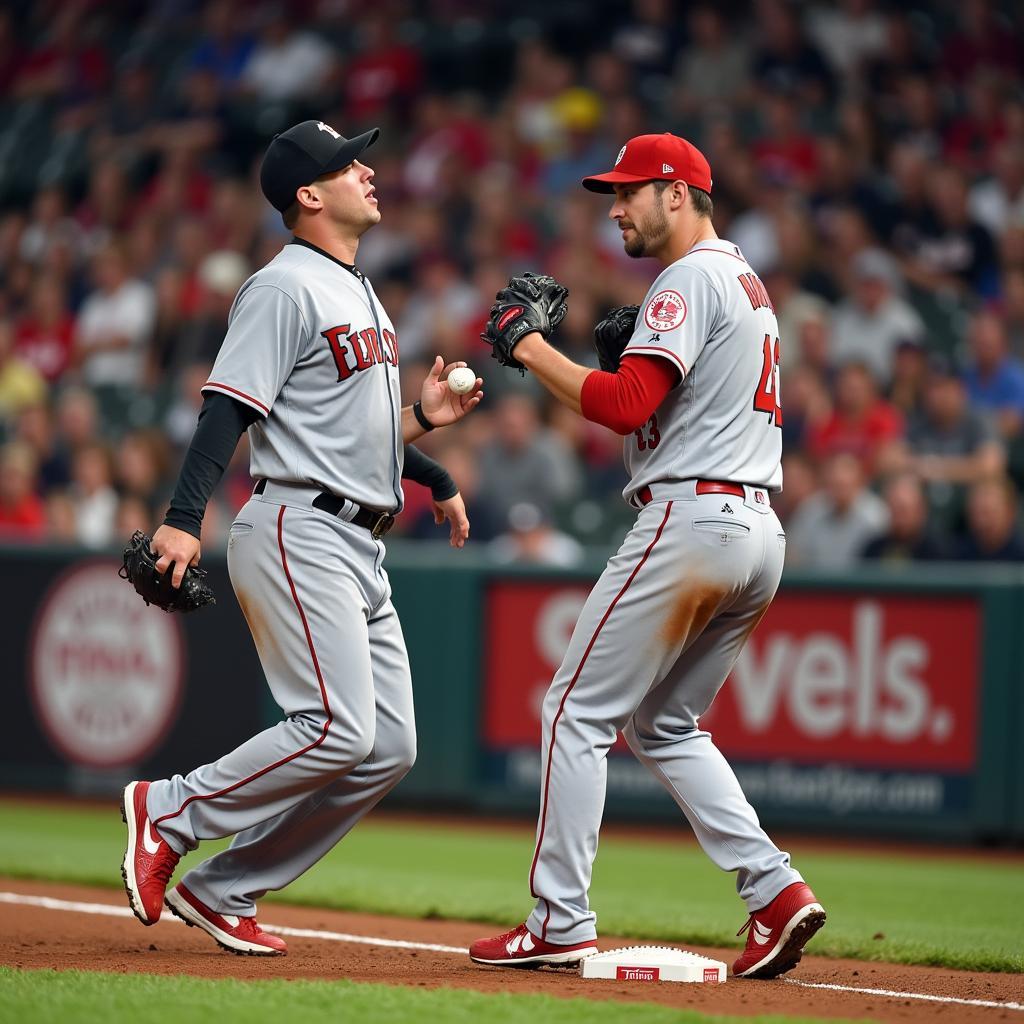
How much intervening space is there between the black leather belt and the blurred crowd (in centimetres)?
490

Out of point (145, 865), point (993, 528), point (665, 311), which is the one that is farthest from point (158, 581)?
point (993, 528)

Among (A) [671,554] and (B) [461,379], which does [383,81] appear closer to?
(B) [461,379]

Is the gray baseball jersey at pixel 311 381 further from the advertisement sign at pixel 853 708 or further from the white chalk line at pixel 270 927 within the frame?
the advertisement sign at pixel 853 708

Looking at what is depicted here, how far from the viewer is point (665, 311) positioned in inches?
166

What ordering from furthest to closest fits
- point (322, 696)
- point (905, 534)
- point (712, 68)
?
point (712, 68)
point (905, 534)
point (322, 696)

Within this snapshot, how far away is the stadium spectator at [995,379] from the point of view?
9.62 meters

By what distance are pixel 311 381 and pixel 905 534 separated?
17.0ft

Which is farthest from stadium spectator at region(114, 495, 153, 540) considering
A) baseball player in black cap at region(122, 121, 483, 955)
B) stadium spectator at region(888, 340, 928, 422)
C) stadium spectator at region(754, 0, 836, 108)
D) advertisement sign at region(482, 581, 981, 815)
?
baseball player in black cap at region(122, 121, 483, 955)

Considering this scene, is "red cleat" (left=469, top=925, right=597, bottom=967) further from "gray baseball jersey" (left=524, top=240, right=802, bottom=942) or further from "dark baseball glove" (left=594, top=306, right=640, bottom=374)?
"dark baseball glove" (left=594, top=306, right=640, bottom=374)

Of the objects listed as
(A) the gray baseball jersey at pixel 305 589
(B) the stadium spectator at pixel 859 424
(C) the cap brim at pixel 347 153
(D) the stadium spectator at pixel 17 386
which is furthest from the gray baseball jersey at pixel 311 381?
(D) the stadium spectator at pixel 17 386

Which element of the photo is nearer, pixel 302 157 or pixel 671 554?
pixel 671 554

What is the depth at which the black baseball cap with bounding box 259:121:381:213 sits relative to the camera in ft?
14.7

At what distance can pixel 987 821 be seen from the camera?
8.30 meters

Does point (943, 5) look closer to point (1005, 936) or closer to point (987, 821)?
point (987, 821)
